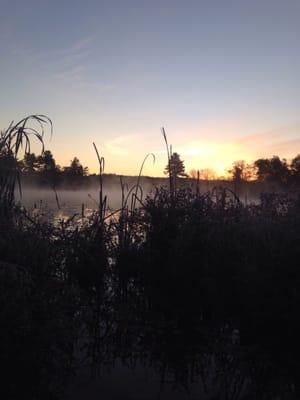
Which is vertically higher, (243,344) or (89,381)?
(243,344)

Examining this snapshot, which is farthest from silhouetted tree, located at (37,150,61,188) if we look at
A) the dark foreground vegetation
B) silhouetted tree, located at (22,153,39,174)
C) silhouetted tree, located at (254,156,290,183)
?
silhouetted tree, located at (254,156,290,183)

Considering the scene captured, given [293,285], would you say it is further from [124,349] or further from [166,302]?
[124,349]

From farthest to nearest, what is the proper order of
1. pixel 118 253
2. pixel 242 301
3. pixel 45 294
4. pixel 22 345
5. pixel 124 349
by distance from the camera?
pixel 118 253
pixel 124 349
pixel 242 301
pixel 45 294
pixel 22 345

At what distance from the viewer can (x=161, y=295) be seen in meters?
4.88

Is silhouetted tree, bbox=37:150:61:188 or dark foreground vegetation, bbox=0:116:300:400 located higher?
silhouetted tree, bbox=37:150:61:188

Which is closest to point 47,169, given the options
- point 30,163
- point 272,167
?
point 30,163

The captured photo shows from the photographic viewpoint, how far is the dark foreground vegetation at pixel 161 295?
136 inches

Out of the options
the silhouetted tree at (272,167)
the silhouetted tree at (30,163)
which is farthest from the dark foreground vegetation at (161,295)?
the silhouetted tree at (272,167)

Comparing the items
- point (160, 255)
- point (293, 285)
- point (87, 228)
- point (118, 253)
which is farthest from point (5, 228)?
point (293, 285)

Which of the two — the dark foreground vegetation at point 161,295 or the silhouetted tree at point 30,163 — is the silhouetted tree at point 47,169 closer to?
the silhouetted tree at point 30,163

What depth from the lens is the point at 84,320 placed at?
4555mm

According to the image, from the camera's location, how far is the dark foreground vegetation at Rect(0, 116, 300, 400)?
136 inches

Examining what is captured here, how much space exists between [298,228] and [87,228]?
8.81 feet

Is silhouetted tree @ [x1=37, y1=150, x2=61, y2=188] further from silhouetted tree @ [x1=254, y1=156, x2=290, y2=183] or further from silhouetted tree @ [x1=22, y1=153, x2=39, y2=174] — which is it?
silhouetted tree @ [x1=254, y1=156, x2=290, y2=183]
